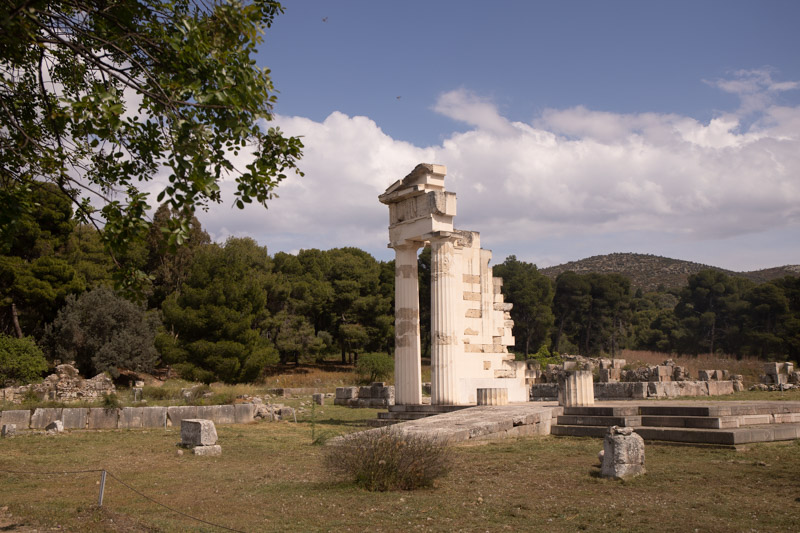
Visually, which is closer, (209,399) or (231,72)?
(231,72)

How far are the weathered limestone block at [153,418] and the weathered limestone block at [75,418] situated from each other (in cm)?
150

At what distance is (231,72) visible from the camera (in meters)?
6.17

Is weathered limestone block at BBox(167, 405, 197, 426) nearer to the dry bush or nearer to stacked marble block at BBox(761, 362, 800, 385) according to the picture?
the dry bush

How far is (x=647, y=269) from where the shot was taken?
295 feet

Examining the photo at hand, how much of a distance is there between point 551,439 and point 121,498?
8.10 meters

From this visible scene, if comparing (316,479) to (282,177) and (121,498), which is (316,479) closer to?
(121,498)

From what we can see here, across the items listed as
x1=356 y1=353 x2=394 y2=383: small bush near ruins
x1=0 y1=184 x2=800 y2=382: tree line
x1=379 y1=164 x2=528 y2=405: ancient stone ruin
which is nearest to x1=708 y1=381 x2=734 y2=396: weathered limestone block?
x1=379 y1=164 x2=528 y2=405: ancient stone ruin

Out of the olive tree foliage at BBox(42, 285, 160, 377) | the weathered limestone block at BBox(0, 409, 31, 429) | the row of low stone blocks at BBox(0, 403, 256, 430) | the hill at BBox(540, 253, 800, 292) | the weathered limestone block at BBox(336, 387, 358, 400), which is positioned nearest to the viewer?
the weathered limestone block at BBox(0, 409, 31, 429)

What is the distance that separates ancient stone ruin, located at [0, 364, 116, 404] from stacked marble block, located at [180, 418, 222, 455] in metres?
14.8

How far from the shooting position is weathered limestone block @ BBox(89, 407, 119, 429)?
714 inches

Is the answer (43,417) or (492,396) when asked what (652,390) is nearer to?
(492,396)

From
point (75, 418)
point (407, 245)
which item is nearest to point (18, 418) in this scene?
point (75, 418)

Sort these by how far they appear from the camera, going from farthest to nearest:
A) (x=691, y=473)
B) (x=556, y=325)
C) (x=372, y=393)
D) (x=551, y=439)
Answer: (x=556, y=325) < (x=372, y=393) < (x=551, y=439) < (x=691, y=473)

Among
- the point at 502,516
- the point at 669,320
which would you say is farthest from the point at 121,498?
the point at 669,320
